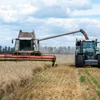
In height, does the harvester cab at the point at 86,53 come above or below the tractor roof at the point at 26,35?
below

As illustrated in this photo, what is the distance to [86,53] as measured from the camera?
2981 cm

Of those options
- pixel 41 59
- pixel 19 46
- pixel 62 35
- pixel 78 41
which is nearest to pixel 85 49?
pixel 78 41

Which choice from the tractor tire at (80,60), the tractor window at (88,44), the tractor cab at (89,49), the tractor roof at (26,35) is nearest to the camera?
the tractor tire at (80,60)

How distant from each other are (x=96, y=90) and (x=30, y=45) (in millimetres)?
22890

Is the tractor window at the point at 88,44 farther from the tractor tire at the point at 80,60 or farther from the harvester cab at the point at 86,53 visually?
the tractor tire at the point at 80,60

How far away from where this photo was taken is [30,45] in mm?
36562

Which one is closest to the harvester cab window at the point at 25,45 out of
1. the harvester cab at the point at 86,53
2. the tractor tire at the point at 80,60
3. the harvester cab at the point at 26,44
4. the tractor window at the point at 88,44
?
the harvester cab at the point at 26,44

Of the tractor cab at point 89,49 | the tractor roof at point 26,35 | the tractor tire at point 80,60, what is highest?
the tractor roof at point 26,35

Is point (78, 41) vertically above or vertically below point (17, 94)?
above

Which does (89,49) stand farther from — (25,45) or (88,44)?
(25,45)

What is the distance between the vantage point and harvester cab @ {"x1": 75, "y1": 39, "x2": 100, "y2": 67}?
2905 centimetres

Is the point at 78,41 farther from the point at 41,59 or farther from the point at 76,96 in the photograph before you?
the point at 76,96

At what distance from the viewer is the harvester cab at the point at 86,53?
95.3 ft

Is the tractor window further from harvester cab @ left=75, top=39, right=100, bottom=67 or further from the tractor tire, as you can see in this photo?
the tractor tire
